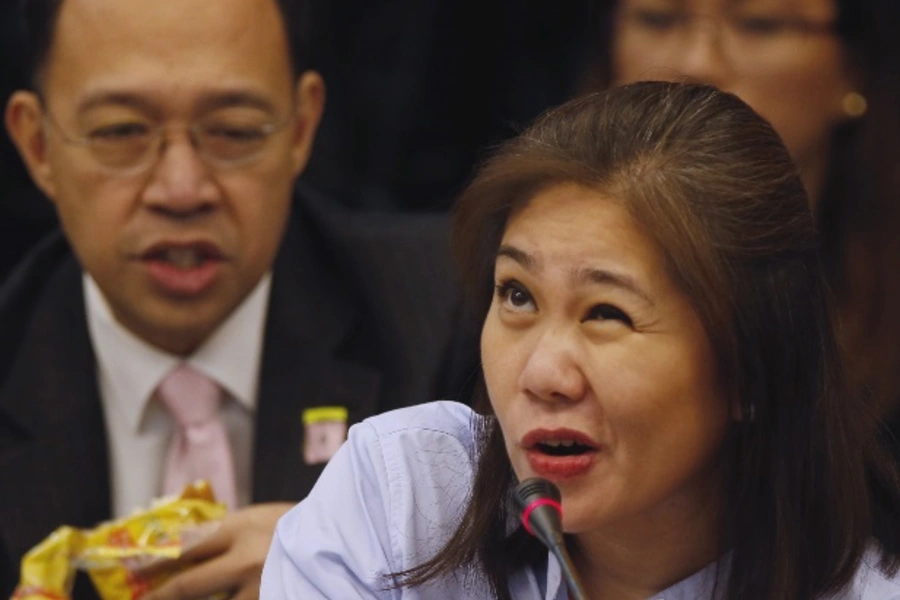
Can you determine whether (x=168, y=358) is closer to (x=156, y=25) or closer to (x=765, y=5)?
(x=156, y=25)

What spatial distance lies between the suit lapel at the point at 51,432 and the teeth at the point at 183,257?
0.26m

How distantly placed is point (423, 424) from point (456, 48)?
5.06 ft

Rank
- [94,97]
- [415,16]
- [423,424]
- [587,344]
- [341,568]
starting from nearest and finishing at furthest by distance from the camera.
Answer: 1. [587,344]
2. [341,568]
3. [423,424]
4. [94,97]
5. [415,16]

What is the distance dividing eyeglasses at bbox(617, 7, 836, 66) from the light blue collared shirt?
1151 millimetres

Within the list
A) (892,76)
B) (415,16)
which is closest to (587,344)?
(892,76)

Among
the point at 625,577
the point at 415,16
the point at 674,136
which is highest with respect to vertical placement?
the point at 415,16

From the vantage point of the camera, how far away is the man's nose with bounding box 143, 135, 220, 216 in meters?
2.92

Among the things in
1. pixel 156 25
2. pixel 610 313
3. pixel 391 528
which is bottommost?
pixel 391 528

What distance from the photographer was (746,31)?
323 cm

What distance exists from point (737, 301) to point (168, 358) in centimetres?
129

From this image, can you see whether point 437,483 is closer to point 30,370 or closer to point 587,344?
point 587,344

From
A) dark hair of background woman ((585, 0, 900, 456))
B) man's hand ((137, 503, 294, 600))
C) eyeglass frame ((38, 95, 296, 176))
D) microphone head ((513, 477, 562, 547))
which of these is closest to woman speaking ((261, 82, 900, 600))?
microphone head ((513, 477, 562, 547))

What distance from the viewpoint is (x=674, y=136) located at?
2078mm

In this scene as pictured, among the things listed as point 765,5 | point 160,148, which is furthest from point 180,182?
point 765,5
